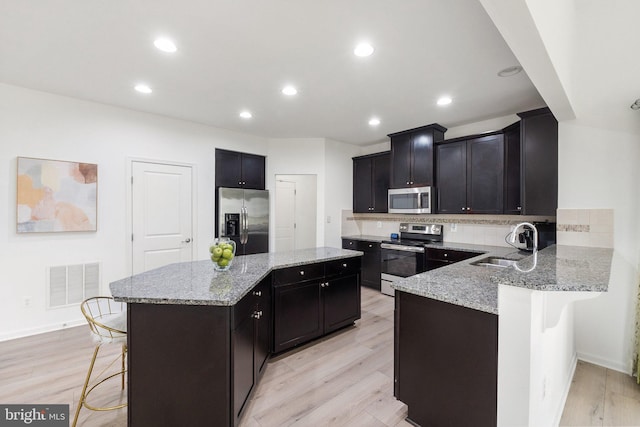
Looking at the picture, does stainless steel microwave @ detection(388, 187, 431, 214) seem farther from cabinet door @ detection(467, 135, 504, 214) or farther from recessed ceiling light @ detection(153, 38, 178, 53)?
recessed ceiling light @ detection(153, 38, 178, 53)

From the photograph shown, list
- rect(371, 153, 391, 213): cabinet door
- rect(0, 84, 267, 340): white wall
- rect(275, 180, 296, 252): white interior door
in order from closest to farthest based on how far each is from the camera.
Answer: rect(0, 84, 267, 340): white wall
rect(371, 153, 391, 213): cabinet door
rect(275, 180, 296, 252): white interior door

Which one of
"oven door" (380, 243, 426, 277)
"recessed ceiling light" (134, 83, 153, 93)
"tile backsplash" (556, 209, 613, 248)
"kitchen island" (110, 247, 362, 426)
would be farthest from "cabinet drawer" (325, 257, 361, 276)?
"recessed ceiling light" (134, 83, 153, 93)

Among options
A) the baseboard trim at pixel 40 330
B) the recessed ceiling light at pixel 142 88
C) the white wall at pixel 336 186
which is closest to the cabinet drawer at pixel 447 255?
the white wall at pixel 336 186

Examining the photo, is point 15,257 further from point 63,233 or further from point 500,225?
point 500,225

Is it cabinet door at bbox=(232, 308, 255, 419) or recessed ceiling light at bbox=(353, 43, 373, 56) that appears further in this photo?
recessed ceiling light at bbox=(353, 43, 373, 56)

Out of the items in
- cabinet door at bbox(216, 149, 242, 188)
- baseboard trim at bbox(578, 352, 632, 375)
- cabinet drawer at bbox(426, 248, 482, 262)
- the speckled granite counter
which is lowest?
baseboard trim at bbox(578, 352, 632, 375)

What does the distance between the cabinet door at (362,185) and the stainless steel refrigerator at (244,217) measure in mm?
1729

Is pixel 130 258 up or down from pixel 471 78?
down

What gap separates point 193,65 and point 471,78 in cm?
259

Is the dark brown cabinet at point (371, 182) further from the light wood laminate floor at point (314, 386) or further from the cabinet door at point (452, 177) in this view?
the light wood laminate floor at point (314, 386)

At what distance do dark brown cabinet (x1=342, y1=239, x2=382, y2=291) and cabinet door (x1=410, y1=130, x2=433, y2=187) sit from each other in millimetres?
1224

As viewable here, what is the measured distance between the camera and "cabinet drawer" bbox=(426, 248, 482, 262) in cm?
366

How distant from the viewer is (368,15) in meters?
1.84

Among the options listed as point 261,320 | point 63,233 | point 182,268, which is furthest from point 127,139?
point 261,320
